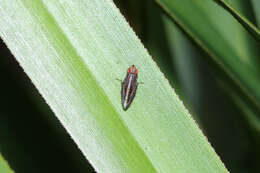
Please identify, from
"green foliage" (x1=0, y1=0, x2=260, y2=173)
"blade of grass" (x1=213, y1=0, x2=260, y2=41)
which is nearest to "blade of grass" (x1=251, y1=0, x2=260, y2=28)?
"green foliage" (x1=0, y1=0, x2=260, y2=173)

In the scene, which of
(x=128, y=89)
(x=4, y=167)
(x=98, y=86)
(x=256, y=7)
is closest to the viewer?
(x=4, y=167)

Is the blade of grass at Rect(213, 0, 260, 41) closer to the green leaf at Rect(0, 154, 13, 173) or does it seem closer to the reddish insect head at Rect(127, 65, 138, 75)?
the reddish insect head at Rect(127, 65, 138, 75)

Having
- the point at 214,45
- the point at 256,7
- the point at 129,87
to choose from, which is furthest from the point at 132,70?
the point at 256,7

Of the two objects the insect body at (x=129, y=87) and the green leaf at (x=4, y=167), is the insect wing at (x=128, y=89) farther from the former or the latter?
the green leaf at (x=4, y=167)

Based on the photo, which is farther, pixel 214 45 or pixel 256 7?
pixel 256 7

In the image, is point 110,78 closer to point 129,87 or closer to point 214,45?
point 129,87

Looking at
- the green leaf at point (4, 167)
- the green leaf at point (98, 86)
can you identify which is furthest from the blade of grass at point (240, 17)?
the green leaf at point (4, 167)
